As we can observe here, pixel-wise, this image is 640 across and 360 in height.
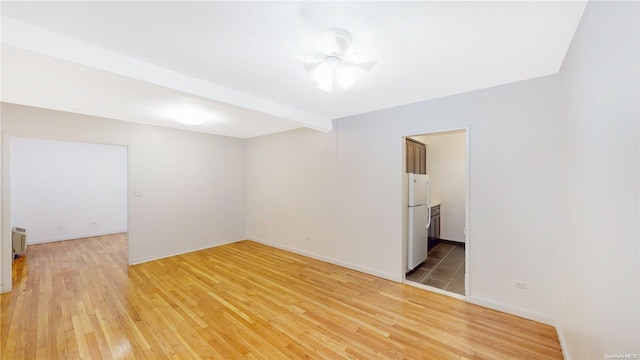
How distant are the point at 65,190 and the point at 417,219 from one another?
8.46m

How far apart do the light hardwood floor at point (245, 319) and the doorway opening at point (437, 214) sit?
558 millimetres

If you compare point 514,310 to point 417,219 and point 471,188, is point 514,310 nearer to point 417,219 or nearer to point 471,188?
point 471,188

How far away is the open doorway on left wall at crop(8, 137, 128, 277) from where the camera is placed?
17.8 feet

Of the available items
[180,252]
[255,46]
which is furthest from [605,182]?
[180,252]

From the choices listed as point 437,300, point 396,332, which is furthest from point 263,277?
point 437,300

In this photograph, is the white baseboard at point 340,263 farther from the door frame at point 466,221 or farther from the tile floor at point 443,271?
the tile floor at point 443,271

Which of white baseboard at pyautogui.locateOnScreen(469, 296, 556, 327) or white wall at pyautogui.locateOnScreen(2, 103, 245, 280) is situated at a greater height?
white wall at pyautogui.locateOnScreen(2, 103, 245, 280)

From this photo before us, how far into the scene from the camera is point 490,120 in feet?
8.68

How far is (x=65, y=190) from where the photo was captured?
5953 millimetres

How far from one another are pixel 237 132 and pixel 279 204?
182 cm

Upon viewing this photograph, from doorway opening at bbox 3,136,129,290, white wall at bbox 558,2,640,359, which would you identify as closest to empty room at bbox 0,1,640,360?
white wall at bbox 558,2,640,359

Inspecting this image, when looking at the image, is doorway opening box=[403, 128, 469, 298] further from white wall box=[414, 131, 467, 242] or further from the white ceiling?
the white ceiling

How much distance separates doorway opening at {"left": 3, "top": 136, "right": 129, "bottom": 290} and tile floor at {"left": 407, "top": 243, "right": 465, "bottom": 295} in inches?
225

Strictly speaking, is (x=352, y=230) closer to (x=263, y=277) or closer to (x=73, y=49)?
(x=263, y=277)
